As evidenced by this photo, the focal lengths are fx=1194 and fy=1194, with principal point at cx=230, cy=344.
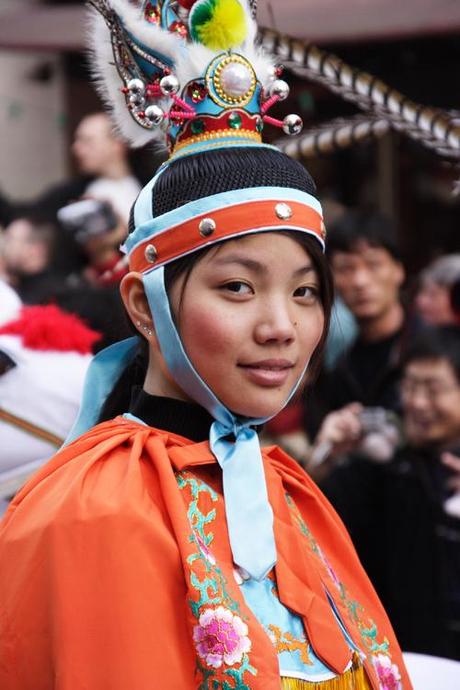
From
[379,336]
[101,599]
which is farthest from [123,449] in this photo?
[379,336]

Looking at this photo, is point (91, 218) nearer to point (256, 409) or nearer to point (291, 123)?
point (291, 123)

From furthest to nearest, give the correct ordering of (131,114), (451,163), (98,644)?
1. (451,163)
2. (131,114)
3. (98,644)

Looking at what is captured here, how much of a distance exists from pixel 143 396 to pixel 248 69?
611 millimetres

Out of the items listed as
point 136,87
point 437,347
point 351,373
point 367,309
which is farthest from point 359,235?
point 136,87

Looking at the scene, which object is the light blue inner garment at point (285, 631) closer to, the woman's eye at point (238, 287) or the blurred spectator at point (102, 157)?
the woman's eye at point (238, 287)

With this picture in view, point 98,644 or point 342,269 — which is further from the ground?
point 342,269

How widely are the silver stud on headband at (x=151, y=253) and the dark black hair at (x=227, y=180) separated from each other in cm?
3

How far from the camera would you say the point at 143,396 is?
2.12 meters

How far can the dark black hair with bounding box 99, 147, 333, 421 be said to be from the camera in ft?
6.63

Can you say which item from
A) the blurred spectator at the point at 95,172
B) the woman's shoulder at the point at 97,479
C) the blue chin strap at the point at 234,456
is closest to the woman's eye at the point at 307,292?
the blue chin strap at the point at 234,456

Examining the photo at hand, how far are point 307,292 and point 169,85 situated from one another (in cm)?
44

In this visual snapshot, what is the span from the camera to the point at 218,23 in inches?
83.3

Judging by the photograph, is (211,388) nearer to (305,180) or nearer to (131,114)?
(305,180)

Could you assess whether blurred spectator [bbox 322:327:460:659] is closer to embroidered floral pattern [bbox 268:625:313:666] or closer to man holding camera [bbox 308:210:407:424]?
man holding camera [bbox 308:210:407:424]
